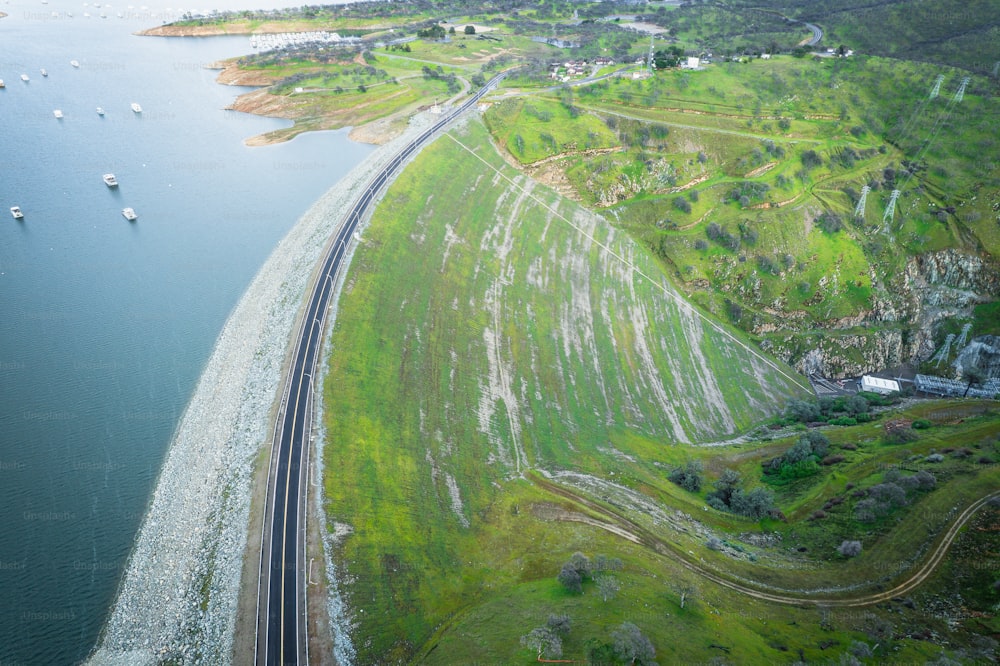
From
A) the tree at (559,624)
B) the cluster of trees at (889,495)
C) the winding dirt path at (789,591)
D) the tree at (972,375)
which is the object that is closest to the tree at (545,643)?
the tree at (559,624)

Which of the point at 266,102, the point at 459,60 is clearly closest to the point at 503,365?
the point at 266,102

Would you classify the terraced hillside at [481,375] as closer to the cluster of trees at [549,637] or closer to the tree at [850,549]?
the cluster of trees at [549,637]

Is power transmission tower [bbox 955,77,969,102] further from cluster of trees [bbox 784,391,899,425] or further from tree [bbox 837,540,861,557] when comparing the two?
tree [bbox 837,540,861,557]

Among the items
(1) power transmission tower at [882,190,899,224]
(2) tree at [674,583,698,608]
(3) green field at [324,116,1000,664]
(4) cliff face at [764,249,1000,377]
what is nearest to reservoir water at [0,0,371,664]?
(3) green field at [324,116,1000,664]

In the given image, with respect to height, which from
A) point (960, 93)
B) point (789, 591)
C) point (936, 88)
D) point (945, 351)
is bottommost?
point (789, 591)

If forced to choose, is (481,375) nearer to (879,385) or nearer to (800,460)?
(800,460)

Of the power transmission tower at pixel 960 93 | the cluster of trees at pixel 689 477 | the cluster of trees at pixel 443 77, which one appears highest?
the cluster of trees at pixel 443 77

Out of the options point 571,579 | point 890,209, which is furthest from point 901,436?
point 890,209
